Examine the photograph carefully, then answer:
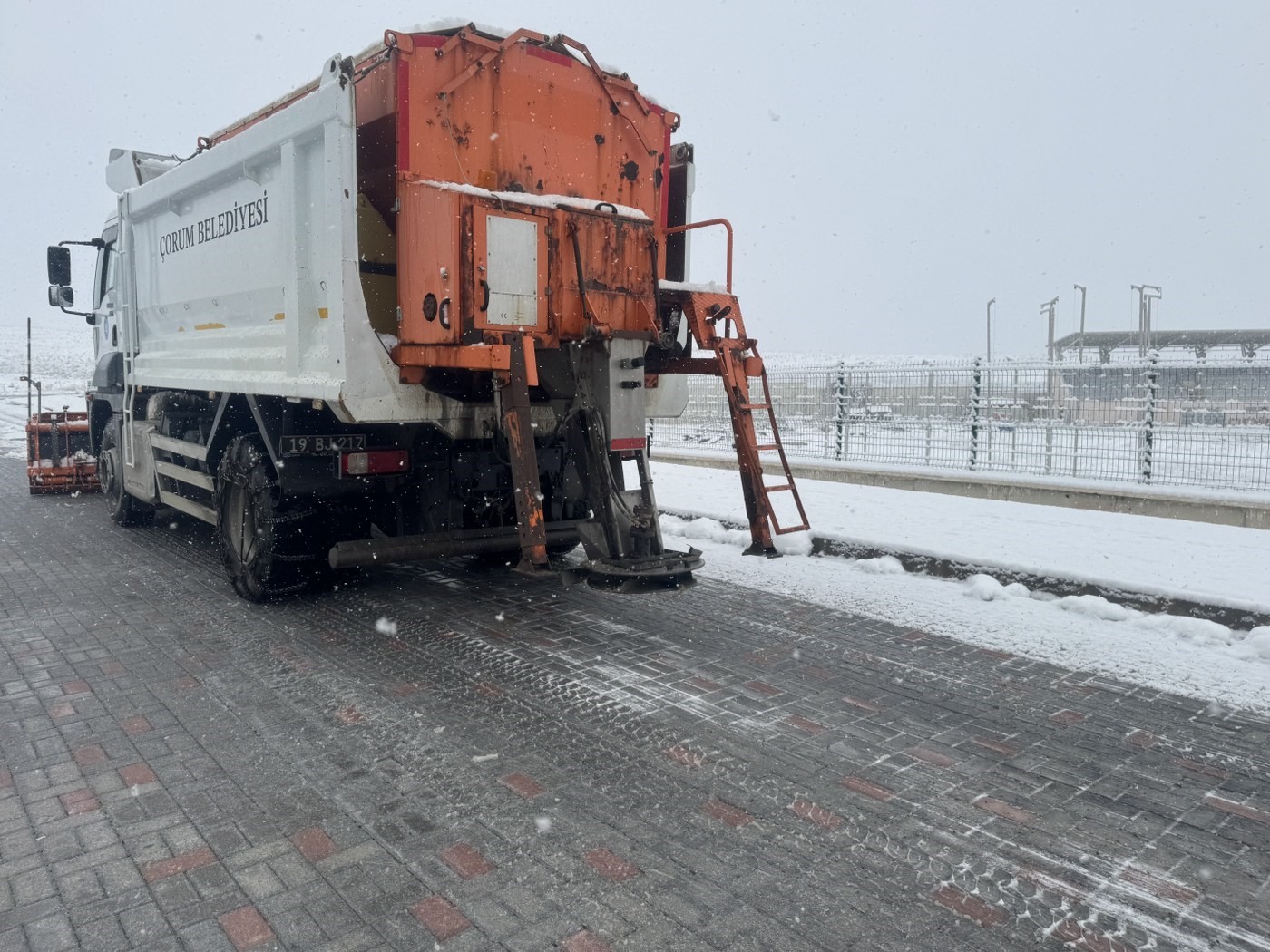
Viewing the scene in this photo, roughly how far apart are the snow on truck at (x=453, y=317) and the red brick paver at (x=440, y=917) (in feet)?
8.05

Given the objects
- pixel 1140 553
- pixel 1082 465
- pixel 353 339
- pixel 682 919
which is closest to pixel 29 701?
pixel 353 339

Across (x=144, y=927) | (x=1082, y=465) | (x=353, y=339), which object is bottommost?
(x=144, y=927)

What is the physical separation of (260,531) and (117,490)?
4.83 m

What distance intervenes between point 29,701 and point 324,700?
144 cm

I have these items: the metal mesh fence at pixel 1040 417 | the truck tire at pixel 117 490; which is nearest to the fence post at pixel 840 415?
the metal mesh fence at pixel 1040 417

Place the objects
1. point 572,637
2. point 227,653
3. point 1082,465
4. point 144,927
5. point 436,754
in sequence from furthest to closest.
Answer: point 1082,465, point 572,637, point 227,653, point 436,754, point 144,927

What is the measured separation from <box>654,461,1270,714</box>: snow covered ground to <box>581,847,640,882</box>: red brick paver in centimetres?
327

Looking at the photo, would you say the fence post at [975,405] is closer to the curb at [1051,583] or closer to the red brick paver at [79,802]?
the curb at [1051,583]

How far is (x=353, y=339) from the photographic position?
18.0ft

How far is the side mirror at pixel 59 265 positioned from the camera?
414 inches

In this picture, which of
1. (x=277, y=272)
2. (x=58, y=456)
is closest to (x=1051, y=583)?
(x=277, y=272)

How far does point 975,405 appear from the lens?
512 inches

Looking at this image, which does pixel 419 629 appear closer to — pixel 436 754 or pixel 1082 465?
pixel 436 754

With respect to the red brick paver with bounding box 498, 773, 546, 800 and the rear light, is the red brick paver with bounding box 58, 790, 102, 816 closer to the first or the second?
the red brick paver with bounding box 498, 773, 546, 800
